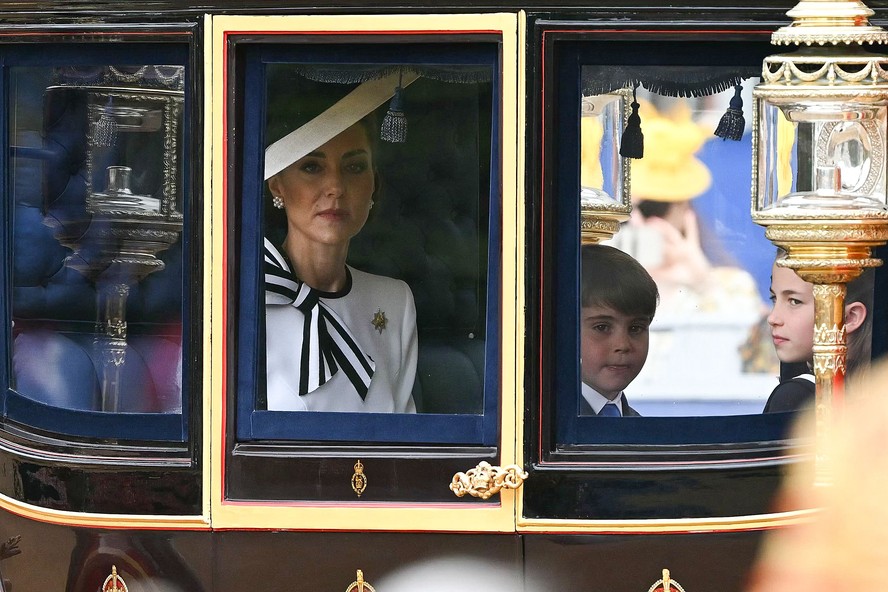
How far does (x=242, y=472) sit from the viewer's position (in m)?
3.24

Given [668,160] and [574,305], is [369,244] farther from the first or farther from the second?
[668,160]

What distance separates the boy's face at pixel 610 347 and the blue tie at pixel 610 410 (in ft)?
0.07

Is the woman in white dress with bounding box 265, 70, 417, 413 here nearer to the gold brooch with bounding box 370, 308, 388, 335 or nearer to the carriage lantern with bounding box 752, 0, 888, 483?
the gold brooch with bounding box 370, 308, 388, 335

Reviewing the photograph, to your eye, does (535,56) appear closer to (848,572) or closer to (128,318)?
(128,318)

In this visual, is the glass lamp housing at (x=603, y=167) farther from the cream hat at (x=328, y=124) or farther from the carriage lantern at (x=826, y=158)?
the cream hat at (x=328, y=124)

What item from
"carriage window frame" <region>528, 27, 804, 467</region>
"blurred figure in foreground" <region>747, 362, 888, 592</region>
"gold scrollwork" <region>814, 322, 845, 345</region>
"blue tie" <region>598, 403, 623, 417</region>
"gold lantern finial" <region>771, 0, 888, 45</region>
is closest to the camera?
"blurred figure in foreground" <region>747, 362, 888, 592</region>

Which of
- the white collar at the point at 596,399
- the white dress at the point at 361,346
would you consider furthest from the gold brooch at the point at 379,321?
the white collar at the point at 596,399

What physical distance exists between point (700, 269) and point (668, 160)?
0.92 ft

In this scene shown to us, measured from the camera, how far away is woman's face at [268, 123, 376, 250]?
3252 millimetres

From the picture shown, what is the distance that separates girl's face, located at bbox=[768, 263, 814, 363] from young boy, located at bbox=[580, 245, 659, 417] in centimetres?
30

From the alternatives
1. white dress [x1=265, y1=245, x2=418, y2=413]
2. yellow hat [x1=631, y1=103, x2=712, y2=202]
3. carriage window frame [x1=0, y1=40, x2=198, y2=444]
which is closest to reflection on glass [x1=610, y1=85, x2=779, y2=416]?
yellow hat [x1=631, y1=103, x2=712, y2=202]

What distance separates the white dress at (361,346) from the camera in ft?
10.8

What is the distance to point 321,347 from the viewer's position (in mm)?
3324

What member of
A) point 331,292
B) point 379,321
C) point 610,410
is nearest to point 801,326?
point 610,410
